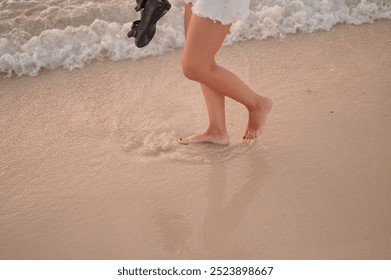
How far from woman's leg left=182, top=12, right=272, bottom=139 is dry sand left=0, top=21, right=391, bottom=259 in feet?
0.83

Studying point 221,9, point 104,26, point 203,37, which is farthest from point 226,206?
point 104,26

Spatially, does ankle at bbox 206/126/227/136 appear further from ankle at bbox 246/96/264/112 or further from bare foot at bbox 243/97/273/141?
ankle at bbox 246/96/264/112

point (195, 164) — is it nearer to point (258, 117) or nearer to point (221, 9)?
point (258, 117)

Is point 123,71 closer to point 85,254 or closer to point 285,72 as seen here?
point 285,72

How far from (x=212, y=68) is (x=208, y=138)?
0.51 meters

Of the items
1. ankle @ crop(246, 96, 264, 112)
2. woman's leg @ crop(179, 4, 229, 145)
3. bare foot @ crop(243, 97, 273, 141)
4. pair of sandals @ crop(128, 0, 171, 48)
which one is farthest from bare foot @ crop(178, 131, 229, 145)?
pair of sandals @ crop(128, 0, 171, 48)

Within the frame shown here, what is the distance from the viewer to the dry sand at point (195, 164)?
2.42m

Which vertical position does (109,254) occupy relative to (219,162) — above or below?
below

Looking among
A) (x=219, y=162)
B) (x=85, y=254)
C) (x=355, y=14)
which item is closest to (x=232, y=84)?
(x=219, y=162)

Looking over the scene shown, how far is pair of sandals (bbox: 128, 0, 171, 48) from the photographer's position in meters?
2.45

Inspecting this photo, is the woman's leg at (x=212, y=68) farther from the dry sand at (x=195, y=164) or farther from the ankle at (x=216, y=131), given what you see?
the dry sand at (x=195, y=164)

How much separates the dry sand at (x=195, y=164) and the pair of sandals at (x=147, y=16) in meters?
0.71

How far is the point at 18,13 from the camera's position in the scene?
4617 millimetres
